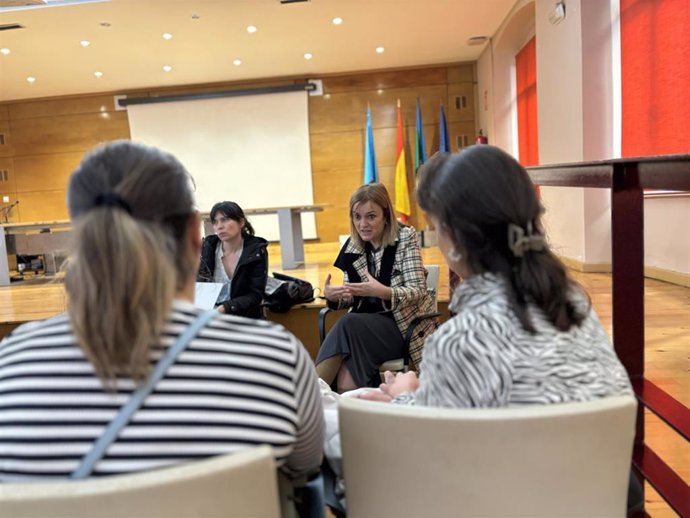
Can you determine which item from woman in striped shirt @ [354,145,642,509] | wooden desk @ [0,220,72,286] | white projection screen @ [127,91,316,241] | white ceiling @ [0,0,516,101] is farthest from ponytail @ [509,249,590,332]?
white projection screen @ [127,91,316,241]

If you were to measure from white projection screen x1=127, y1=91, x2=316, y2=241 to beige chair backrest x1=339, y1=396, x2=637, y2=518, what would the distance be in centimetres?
995

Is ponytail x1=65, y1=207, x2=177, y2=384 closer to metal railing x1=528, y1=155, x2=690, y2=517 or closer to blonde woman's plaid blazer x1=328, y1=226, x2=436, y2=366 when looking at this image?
metal railing x1=528, y1=155, x2=690, y2=517

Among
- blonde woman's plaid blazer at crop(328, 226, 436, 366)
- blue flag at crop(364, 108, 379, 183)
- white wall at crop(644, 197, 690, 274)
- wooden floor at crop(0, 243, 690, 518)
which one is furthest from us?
blue flag at crop(364, 108, 379, 183)

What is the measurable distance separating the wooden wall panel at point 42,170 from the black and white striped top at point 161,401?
11810 mm

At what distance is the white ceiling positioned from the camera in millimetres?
7031

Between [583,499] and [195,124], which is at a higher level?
[195,124]

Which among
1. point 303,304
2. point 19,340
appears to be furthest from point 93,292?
point 303,304

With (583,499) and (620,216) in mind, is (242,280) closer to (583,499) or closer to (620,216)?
(620,216)

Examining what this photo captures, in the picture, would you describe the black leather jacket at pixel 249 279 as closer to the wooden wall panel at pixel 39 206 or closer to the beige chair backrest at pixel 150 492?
the beige chair backrest at pixel 150 492

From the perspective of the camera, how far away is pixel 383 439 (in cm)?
86

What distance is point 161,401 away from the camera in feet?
2.50

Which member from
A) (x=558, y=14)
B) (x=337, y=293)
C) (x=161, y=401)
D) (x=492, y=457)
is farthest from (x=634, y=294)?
(x=558, y=14)

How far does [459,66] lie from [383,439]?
34.9 ft

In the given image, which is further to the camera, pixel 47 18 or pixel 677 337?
pixel 47 18
